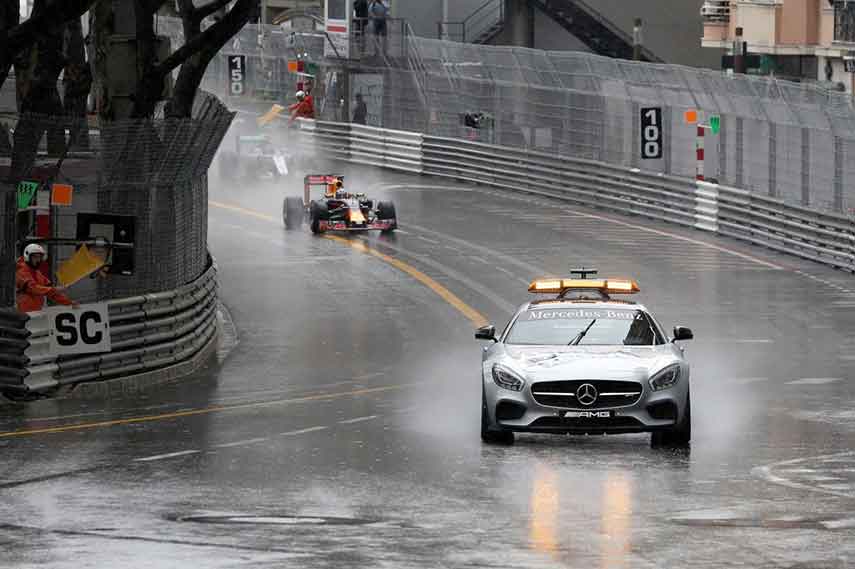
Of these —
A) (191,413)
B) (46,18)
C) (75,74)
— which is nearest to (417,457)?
(191,413)

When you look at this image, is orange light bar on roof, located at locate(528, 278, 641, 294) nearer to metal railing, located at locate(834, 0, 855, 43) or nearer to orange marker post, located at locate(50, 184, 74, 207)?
orange marker post, located at locate(50, 184, 74, 207)

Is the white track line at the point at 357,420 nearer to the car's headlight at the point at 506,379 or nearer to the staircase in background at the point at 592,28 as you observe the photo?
the car's headlight at the point at 506,379

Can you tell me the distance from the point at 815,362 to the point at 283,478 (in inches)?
438

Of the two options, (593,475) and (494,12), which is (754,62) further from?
(593,475)

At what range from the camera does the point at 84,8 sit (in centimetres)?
2203

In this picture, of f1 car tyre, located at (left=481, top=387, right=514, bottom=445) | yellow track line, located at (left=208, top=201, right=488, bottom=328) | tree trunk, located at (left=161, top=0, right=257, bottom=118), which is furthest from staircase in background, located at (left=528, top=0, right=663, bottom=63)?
f1 car tyre, located at (left=481, top=387, right=514, bottom=445)

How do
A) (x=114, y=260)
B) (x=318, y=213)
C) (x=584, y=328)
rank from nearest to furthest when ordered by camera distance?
1. (x=584, y=328)
2. (x=114, y=260)
3. (x=318, y=213)

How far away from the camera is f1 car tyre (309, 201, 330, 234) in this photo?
38.0 m

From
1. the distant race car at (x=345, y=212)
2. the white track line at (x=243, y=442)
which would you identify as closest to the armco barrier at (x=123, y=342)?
the white track line at (x=243, y=442)

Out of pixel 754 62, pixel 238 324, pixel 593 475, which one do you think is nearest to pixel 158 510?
pixel 593 475

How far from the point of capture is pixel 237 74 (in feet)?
202

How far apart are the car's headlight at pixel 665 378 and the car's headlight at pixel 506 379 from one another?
1.08 m

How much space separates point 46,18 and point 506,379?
7.91 metres

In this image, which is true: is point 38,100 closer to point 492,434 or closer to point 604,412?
point 492,434
